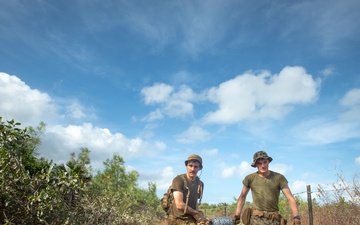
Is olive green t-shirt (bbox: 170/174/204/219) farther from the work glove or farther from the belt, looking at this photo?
the belt

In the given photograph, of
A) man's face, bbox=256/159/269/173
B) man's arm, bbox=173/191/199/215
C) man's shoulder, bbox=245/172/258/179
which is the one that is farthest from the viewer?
man's shoulder, bbox=245/172/258/179

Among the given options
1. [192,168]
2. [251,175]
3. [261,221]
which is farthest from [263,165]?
[192,168]

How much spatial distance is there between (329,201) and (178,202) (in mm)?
7425

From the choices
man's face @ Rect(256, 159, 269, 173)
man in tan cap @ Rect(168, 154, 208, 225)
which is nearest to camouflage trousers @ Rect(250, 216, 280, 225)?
man's face @ Rect(256, 159, 269, 173)

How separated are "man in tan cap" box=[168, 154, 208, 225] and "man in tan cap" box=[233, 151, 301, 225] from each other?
1204mm

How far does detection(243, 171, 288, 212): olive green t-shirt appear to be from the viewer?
19.7 feet

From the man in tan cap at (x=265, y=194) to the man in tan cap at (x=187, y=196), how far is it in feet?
3.95

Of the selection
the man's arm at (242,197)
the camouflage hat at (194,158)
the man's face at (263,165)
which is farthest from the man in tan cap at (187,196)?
the man's face at (263,165)

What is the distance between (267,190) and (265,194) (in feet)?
0.27

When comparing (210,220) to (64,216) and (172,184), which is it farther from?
(64,216)

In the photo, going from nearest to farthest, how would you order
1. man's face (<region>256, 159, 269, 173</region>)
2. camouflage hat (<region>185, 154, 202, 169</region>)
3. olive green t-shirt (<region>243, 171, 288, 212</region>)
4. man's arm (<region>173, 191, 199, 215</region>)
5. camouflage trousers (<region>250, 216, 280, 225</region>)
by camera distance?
man's arm (<region>173, 191, 199, 215</region>), camouflage hat (<region>185, 154, 202, 169</region>), camouflage trousers (<region>250, 216, 280, 225</region>), olive green t-shirt (<region>243, 171, 288, 212</region>), man's face (<region>256, 159, 269, 173</region>)

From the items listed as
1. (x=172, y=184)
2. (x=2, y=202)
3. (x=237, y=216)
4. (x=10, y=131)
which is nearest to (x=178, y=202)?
(x=172, y=184)

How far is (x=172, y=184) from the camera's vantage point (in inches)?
207

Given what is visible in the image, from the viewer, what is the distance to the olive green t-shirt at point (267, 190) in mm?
5992
